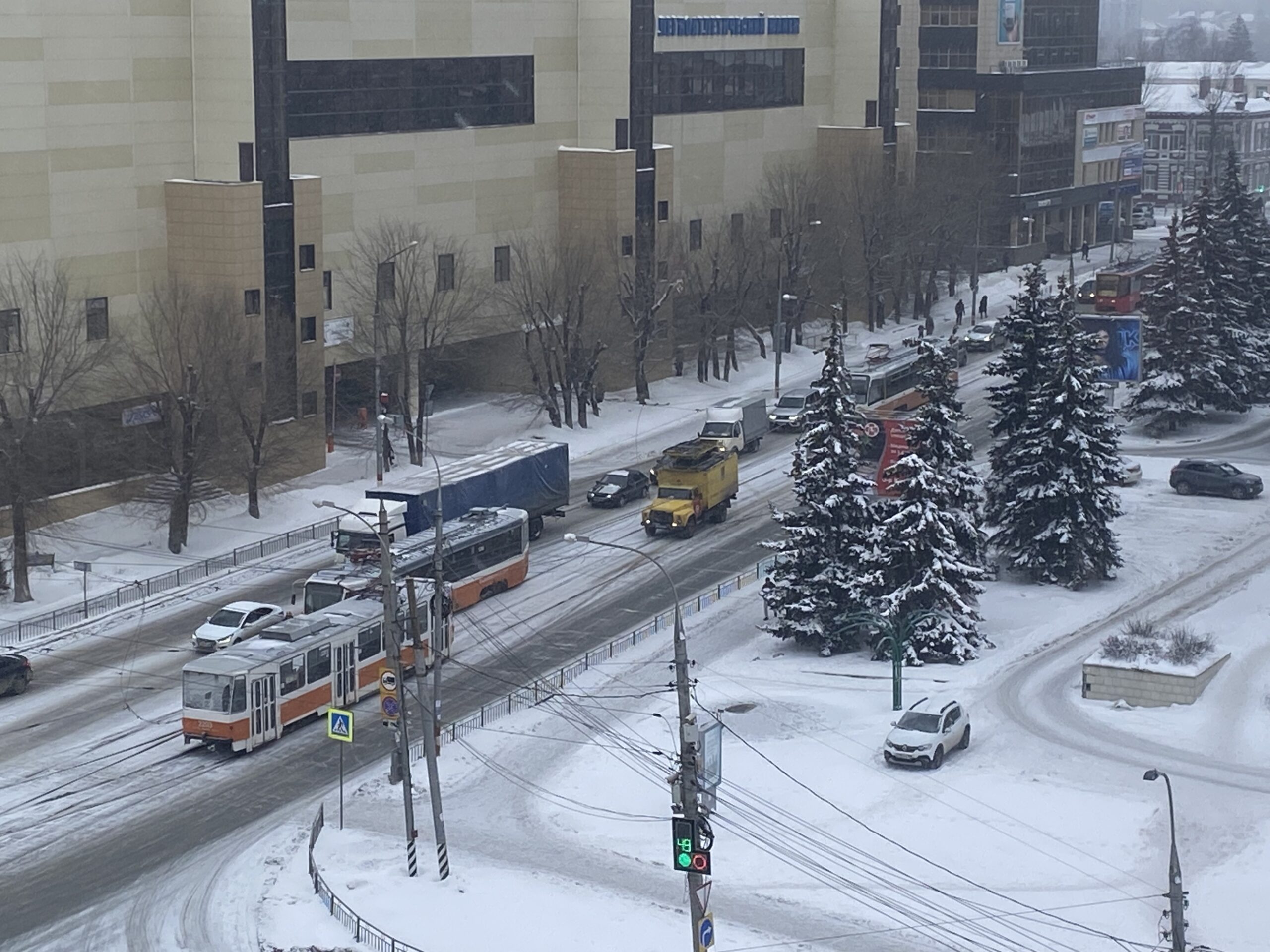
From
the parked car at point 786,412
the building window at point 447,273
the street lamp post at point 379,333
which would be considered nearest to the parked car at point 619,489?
the street lamp post at point 379,333

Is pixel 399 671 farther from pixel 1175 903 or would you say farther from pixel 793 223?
pixel 793 223

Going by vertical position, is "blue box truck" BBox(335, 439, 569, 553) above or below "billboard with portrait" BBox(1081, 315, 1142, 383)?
Answer: below

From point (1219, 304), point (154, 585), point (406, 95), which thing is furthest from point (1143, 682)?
point (406, 95)

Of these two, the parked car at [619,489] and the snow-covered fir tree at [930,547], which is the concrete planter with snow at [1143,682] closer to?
the snow-covered fir tree at [930,547]

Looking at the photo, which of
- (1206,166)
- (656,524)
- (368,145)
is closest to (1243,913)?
(656,524)

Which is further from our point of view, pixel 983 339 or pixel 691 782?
pixel 983 339

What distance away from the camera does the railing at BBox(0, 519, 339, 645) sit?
54188 millimetres

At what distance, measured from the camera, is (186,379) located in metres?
62.8

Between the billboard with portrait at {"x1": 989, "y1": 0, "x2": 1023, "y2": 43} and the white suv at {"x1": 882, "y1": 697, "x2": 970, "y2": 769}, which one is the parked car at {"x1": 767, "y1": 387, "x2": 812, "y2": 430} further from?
the billboard with portrait at {"x1": 989, "y1": 0, "x2": 1023, "y2": 43}

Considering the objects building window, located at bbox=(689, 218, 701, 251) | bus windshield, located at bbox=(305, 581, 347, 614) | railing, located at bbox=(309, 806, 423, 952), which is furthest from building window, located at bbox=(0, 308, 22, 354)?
building window, located at bbox=(689, 218, 701, 251)

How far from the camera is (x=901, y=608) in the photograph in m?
54.1

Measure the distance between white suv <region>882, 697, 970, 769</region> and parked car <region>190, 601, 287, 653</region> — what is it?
16.7 metres

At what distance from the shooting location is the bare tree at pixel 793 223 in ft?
325

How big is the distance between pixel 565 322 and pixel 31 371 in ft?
89.4
